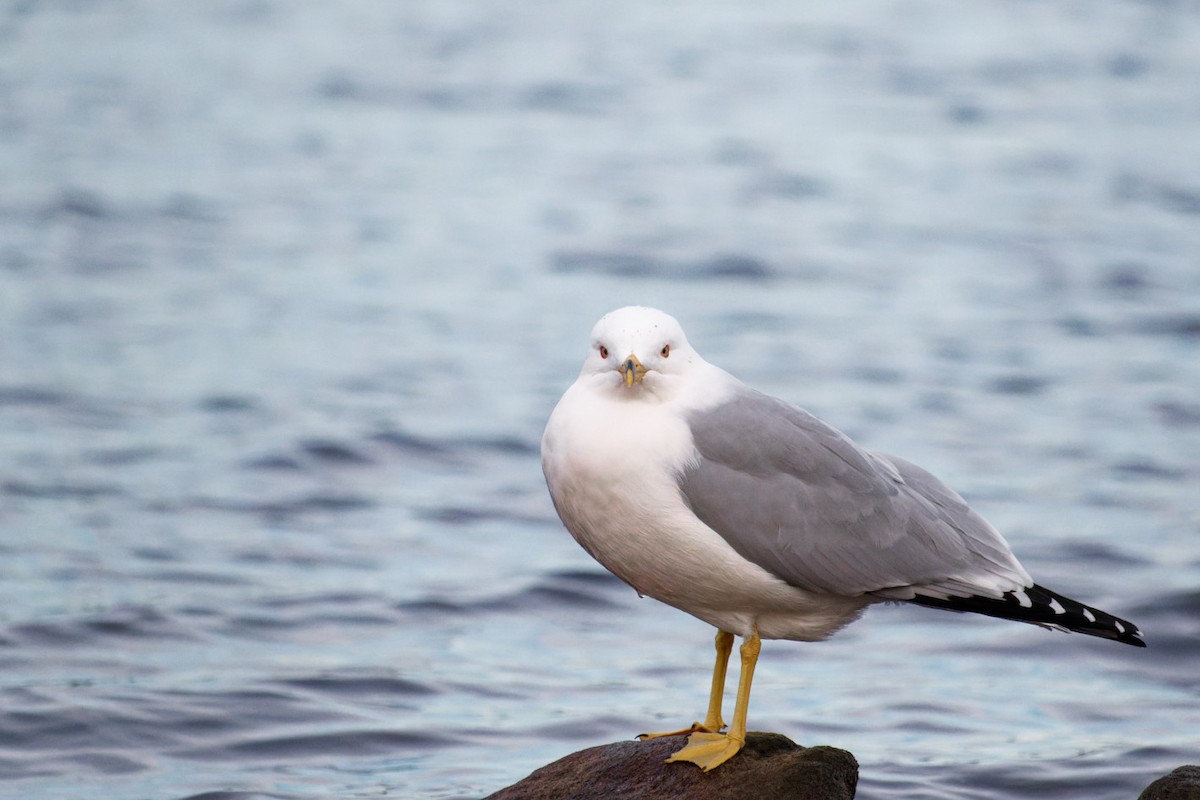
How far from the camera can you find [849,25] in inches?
1038

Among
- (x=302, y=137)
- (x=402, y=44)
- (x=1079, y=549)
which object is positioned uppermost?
(x=402, y=44)

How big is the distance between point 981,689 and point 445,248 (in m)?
9.47

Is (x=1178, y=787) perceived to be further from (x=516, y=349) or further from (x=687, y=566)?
(x=516, y=349)

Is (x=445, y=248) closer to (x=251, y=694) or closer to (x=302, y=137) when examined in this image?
(x=302, y=137)

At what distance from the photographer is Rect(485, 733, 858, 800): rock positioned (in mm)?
6121

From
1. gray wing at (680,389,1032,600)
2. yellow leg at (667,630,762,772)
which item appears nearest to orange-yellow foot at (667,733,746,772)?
yellow leg at (667,630,762,772)

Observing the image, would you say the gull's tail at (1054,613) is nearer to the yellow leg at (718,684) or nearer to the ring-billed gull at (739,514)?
the ring-billed gull at (739,514)

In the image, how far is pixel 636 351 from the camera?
18.7ft

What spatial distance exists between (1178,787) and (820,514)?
1645 millimetres

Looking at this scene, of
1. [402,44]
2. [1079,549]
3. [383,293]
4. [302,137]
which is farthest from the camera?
[402,44]

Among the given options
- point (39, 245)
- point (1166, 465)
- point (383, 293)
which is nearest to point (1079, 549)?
point (1166, 465)

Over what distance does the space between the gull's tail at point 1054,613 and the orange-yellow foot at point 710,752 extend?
3.02ft

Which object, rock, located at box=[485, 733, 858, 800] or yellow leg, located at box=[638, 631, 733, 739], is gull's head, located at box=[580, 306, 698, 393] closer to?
yellow leg, located at box=[638, 631, 733, 739]

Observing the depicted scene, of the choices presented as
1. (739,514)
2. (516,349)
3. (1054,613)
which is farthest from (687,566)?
(516,349)
